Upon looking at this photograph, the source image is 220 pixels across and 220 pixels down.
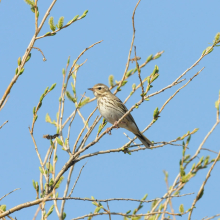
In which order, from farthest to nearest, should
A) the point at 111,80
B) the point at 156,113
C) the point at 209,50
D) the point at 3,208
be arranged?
the point at 111,80
the point at 209,50
the point at 156,113
the point at 3,208

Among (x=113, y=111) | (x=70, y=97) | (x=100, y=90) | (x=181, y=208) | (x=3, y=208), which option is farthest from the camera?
(x=100, y=90)

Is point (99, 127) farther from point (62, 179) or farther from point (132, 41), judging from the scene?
point (132, 41)

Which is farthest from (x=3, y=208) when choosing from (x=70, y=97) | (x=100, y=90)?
(x=100, y=90)

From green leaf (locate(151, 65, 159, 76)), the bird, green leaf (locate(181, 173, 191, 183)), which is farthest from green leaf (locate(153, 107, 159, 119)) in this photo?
the bird

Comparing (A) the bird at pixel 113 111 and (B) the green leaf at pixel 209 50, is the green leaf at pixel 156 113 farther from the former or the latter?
(A) the bird at pixel 113 111

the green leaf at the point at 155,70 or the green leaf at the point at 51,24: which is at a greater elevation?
the green leaf at the point at 51,24

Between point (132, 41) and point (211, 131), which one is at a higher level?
point (132, 41)

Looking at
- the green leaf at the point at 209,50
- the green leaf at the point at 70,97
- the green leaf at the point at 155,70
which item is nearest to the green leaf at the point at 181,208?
the green leaf at the point at 155,70

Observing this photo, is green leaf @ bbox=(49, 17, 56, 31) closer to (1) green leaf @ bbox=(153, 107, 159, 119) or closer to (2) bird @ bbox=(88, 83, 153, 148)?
(1) green leaf @ bbox=(153, 107, 159, 119)

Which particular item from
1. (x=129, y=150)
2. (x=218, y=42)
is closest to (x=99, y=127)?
(x=129, y=150)

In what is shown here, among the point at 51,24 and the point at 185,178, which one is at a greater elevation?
the point at 51,24

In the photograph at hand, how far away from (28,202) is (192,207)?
A: 1886 mm

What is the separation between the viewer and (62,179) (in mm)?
4918

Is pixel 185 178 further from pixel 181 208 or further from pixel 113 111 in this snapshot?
pixel 113 111
